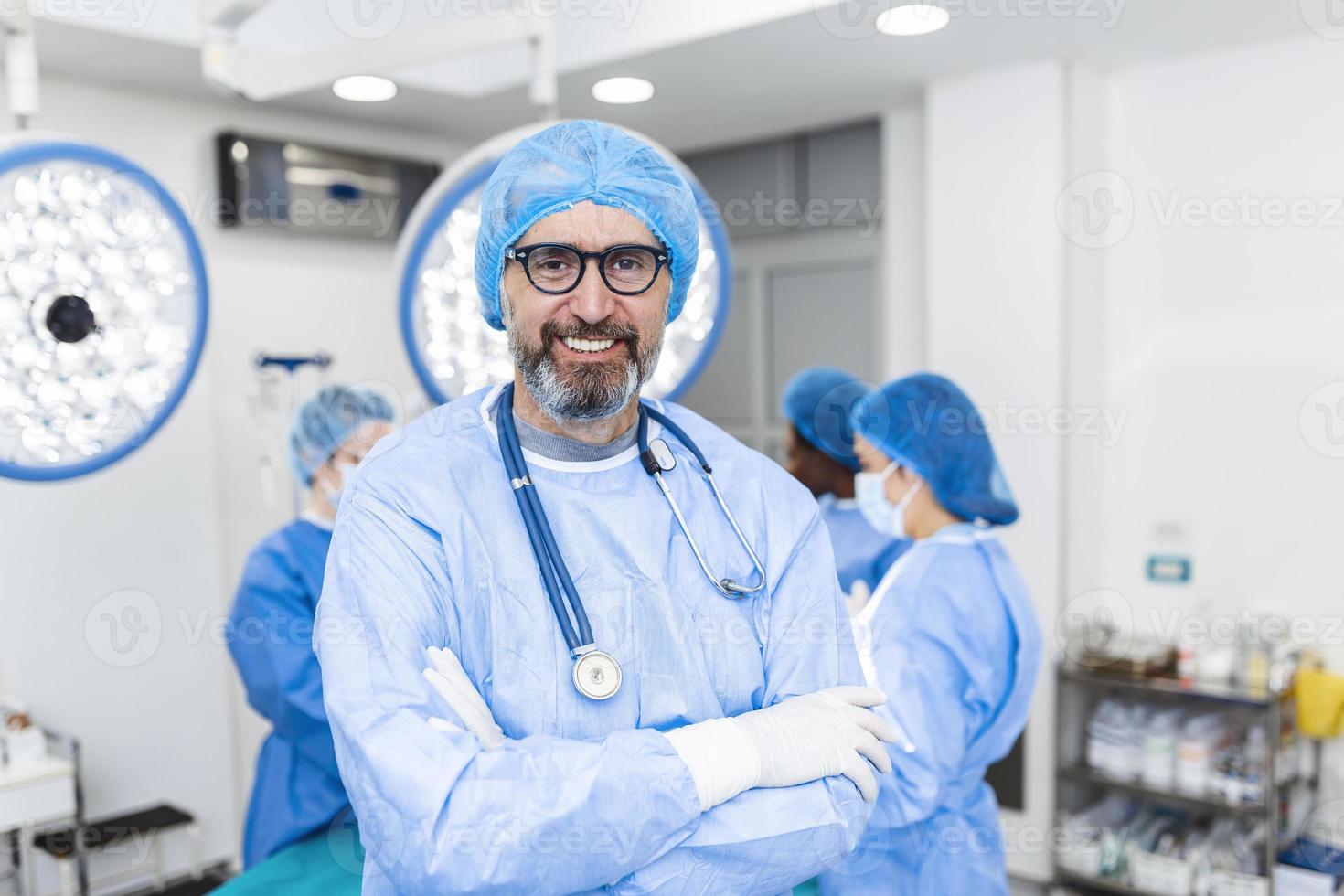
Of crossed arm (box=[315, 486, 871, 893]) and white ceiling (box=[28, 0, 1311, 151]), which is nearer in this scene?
Answer: crossed arm (box=[315, 486, 871, 893])

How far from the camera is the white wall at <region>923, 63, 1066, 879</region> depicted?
10.1 feet

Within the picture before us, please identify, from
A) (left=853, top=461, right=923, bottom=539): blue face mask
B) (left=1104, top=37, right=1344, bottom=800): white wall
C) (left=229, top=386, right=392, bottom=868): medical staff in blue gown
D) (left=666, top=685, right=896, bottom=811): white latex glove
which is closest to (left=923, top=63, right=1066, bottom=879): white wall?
(left=1104, top=37, right=1344, bottom=800): white wall

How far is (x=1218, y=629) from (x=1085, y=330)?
916 mm

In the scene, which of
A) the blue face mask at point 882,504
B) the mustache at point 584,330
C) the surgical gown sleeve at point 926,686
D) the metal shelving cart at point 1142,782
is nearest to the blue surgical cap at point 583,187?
the mustache at point 584,330

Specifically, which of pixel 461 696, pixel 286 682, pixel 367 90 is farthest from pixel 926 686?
pixel 367 90

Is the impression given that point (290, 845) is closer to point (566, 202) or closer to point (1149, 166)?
point (566, 202)

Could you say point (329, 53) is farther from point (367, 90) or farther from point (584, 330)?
point (367, 90)

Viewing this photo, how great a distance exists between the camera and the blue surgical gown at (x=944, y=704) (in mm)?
1802

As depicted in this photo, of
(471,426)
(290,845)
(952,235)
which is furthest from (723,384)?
(471,426)

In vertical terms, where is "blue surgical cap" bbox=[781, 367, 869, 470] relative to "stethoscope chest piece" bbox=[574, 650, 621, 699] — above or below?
above

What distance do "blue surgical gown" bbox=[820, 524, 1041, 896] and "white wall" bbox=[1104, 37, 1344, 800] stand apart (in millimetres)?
1365

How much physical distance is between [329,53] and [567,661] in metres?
1.26

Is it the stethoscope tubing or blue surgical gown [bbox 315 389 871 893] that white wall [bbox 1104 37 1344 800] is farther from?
the stethoscope tubing

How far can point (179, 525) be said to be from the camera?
10.7 feet
